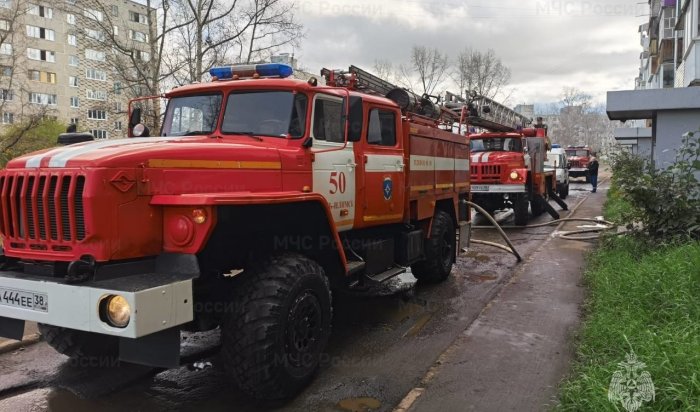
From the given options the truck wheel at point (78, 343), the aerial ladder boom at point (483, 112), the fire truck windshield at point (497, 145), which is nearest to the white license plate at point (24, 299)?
the truck wheel at point (78, 343)

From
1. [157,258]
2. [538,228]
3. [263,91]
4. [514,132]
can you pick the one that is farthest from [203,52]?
[157,258]

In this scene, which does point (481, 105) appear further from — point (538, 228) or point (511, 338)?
point (511, 338)

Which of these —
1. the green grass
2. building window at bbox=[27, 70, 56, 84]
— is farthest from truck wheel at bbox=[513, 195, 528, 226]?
building window at bbox=[27, 70, 56, 84]

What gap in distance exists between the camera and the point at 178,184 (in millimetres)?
3834

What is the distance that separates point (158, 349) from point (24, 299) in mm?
913

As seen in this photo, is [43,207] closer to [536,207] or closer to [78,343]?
[78,343]

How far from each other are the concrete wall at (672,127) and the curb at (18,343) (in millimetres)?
10282

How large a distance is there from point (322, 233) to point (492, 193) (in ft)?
32.3

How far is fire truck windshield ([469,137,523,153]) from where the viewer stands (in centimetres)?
1447

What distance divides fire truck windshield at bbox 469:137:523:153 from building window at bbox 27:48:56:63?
56.1 meters

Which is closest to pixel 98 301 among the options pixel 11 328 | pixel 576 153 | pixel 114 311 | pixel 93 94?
pixel 114 311

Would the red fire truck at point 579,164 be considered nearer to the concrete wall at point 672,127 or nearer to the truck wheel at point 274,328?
the concrete wall at point 672,127

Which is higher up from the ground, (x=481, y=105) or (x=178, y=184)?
(x=481, y=105)

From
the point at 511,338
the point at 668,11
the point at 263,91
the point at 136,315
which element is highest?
the point at 668,11
